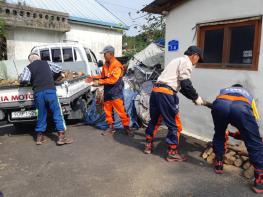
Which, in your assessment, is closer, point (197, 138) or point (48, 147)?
point (48, 147)

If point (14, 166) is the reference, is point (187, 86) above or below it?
above

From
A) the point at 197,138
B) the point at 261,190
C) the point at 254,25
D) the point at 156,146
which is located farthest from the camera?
the point at 197,138

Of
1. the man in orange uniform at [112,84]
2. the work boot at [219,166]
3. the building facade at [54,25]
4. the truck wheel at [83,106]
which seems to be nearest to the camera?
the work boot at [219,166]

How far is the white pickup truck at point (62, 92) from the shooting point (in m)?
5.90

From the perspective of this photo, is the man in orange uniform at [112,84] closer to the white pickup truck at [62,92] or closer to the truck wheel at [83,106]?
the white pickup truck at [62,92]

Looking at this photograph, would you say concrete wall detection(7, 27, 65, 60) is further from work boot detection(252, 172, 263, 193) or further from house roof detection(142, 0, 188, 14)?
work boot detection(252, 172, 263, 193)

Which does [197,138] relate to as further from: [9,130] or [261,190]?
[9,130]

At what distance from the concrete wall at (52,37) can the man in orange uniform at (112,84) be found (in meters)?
7.08

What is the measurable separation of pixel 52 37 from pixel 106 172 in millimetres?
10151

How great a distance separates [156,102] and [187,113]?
6.47ft

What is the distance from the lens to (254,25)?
503 cm

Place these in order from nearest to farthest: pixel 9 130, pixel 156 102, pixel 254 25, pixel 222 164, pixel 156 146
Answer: pixel 222 164, pixel 156 102, pixel 254 25, pixel 156 146, pixel 9 130

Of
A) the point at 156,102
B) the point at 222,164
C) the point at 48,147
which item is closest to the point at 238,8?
the point at 156,102

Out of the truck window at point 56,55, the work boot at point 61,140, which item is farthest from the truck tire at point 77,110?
the truck window at point 56,55
